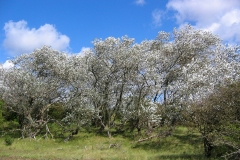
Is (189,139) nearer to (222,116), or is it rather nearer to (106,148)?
(106,148)

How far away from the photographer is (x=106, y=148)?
24.3 metres

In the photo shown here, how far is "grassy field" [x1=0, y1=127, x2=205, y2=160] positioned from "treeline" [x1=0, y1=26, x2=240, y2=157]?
1571 mm

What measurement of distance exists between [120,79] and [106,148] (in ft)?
30.7

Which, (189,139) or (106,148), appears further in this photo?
(189,139)

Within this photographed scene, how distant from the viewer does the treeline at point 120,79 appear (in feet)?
87.0

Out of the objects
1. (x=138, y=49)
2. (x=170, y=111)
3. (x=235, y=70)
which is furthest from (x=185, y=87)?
(x=138, y=49)

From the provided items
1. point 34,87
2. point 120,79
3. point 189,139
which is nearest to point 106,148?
point 189,139

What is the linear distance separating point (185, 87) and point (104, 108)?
38.3 ft

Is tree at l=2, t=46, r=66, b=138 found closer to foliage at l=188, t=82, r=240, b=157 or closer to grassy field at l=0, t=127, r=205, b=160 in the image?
grassy field at l=0, t=127, r=205, b=160

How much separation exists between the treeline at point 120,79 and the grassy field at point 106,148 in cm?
157

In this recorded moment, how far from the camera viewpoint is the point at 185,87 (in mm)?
24688

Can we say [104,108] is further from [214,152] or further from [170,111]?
[214,152]

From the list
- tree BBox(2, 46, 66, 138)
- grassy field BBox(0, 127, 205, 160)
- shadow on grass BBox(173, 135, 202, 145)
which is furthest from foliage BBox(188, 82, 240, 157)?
tree BBox(2, 46, 66, 138)

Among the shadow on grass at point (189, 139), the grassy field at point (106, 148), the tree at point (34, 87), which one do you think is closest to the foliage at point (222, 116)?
the grassy field at point (106, 148)
